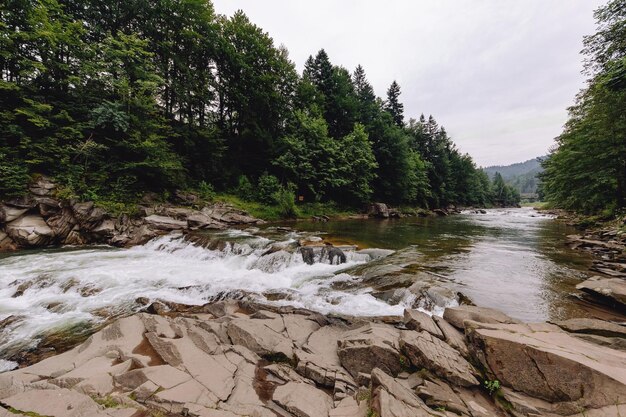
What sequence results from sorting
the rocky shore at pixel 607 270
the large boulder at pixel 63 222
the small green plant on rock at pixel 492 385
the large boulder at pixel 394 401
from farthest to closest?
the large boulder at pixel 63 222 → the rocky shore at pixel 607 270 → the small green plant on rock at pixel 492 385 → the large boulder at pixel 394 401

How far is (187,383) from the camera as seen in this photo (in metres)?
3.61

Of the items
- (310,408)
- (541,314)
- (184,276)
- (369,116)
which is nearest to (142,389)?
(310,408)

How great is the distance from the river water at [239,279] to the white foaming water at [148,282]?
34 millimetres

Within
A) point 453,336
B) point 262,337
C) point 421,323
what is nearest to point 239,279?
point 262,337

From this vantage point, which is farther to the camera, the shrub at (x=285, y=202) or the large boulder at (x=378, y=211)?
the large boulder at (x=378, y=211)

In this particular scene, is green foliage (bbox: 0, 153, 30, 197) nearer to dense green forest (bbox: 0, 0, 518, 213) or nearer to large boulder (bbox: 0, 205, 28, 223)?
dense green forest (bbox: 0, 0, 518, 213)

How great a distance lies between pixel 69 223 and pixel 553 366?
20.8 metres

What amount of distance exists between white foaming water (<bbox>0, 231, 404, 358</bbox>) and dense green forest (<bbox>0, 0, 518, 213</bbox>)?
6.84 meters

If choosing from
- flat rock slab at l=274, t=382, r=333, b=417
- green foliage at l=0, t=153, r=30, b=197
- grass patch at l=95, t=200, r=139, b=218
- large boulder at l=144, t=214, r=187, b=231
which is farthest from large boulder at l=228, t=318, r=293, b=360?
green foliage at l=0, t=153, r=30, b=197

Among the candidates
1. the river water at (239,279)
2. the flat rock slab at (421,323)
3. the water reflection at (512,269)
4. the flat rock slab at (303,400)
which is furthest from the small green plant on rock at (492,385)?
the water reflection at (512,269)

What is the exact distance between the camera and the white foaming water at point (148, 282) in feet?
22.7

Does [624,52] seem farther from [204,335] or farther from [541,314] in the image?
[204,335]

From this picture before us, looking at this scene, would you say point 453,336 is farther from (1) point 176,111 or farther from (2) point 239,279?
(1) point 176,111

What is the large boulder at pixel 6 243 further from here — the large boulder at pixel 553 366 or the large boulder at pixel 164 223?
the large boulder at pixel 553 366
